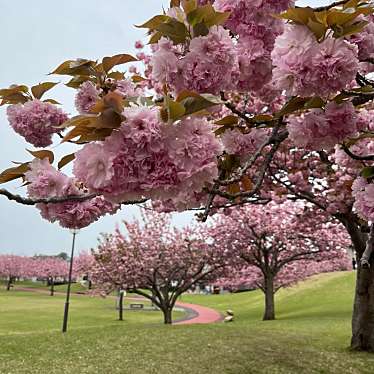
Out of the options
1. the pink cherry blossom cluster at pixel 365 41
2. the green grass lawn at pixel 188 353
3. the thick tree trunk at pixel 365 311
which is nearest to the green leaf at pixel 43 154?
the pink cherry blossom cluster at pixel 365 41

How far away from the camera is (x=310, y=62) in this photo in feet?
4.75

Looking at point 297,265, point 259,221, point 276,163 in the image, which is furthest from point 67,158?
point 297,265

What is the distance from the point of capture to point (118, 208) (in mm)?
2334

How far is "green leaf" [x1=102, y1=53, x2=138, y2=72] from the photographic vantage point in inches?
72.1

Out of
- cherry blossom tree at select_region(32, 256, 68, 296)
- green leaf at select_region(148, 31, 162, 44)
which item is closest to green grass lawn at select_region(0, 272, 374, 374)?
green leaf at select_region(148, 31, 162, 44)

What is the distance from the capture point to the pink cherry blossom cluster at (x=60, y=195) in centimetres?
194

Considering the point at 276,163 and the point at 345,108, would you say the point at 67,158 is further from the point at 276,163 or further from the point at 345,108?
the point at 276,163

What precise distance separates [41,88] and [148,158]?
4.21 feet

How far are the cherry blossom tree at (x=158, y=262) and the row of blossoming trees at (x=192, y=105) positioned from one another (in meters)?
17.9

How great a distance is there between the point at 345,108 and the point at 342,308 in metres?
24.3

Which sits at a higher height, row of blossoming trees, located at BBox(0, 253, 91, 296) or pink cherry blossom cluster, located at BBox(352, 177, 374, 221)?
row of blossoming trees, located at BBox(0, 253, 91, 296)

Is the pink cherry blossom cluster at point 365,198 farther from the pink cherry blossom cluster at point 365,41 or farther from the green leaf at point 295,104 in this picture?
the green leaf at point 295,104

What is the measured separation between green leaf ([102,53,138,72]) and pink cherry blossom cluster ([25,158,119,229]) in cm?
52

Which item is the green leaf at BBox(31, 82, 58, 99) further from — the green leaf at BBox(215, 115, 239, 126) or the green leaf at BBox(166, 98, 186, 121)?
the green leaf at BBox(166, 98, 186, 121)
